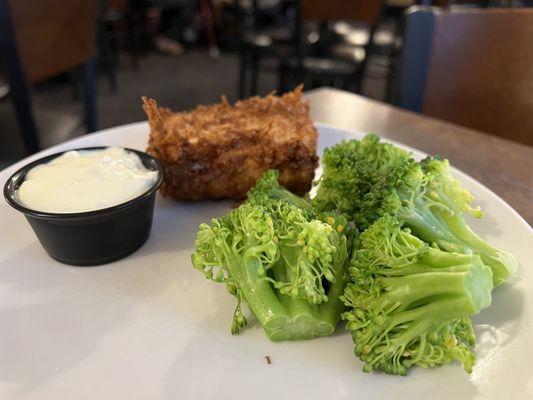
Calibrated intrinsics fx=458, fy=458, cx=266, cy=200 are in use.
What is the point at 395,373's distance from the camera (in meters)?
1.01

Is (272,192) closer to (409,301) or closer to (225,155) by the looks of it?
(225,155)

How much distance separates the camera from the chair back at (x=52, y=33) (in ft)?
8.74

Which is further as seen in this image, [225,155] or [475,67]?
[475,67]

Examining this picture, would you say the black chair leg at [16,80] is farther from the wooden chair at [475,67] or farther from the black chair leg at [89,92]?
the wooden chair at [475,67]

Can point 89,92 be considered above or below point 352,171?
below

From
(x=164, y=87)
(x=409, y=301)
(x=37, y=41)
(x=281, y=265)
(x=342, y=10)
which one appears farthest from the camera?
(x=164, y=87)

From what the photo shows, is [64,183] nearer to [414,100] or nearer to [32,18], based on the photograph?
[32,18]

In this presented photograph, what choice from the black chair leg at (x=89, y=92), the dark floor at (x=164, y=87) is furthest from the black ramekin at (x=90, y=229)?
the dark floor at (x=164, y=87)

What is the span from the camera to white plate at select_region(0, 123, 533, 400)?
3.22 feet

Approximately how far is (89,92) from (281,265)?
8.69 ft

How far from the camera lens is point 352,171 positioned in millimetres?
1385

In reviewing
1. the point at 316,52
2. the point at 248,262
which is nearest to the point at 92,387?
the point at 248,262

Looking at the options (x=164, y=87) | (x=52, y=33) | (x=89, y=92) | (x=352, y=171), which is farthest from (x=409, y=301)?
(x=164, y=87)

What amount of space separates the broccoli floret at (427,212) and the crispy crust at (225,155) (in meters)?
0.41
